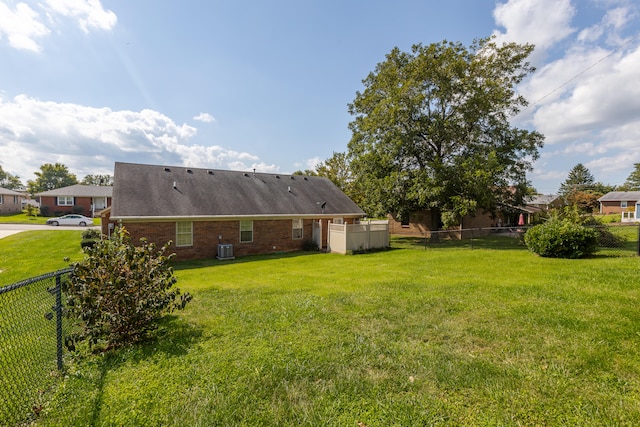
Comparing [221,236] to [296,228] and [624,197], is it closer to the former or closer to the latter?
[296,228]

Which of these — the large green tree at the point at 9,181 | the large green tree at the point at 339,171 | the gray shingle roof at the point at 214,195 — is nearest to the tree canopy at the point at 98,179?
the large green tree at the point at 9,181

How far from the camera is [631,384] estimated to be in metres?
3.29

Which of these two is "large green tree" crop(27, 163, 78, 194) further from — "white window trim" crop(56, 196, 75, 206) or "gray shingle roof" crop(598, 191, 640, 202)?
"gray shingle roof" crop(598, 191, 640, 202)

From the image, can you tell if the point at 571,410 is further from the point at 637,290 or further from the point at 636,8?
the point at 636,8

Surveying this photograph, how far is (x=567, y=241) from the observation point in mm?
11609

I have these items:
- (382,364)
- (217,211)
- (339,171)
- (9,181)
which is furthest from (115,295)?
(9,181)

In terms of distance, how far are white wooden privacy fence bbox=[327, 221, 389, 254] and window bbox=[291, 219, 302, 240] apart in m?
2.11

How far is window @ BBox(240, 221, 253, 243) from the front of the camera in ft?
55.8

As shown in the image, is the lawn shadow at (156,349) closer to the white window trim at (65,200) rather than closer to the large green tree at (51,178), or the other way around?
the white window trim at (65,200)

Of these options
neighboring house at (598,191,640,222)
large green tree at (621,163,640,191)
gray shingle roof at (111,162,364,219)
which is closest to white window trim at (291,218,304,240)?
gray shingle roof at (111,162,364,219)

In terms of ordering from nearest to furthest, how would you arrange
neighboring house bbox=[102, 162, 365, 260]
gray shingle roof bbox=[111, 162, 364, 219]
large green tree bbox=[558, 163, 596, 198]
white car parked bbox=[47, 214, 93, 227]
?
neighboring house bbox=[102, 162, 365, 260] < gray shingle roof bbox=[111, 162, 364, 219] < white car parked bbox=[47, 214, 93, 227] < large green tree bbox=[558, 163, 596, 198]

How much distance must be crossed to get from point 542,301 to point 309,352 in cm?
511

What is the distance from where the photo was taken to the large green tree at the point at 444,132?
1897cm

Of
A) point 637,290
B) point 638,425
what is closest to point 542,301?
point 637,290
